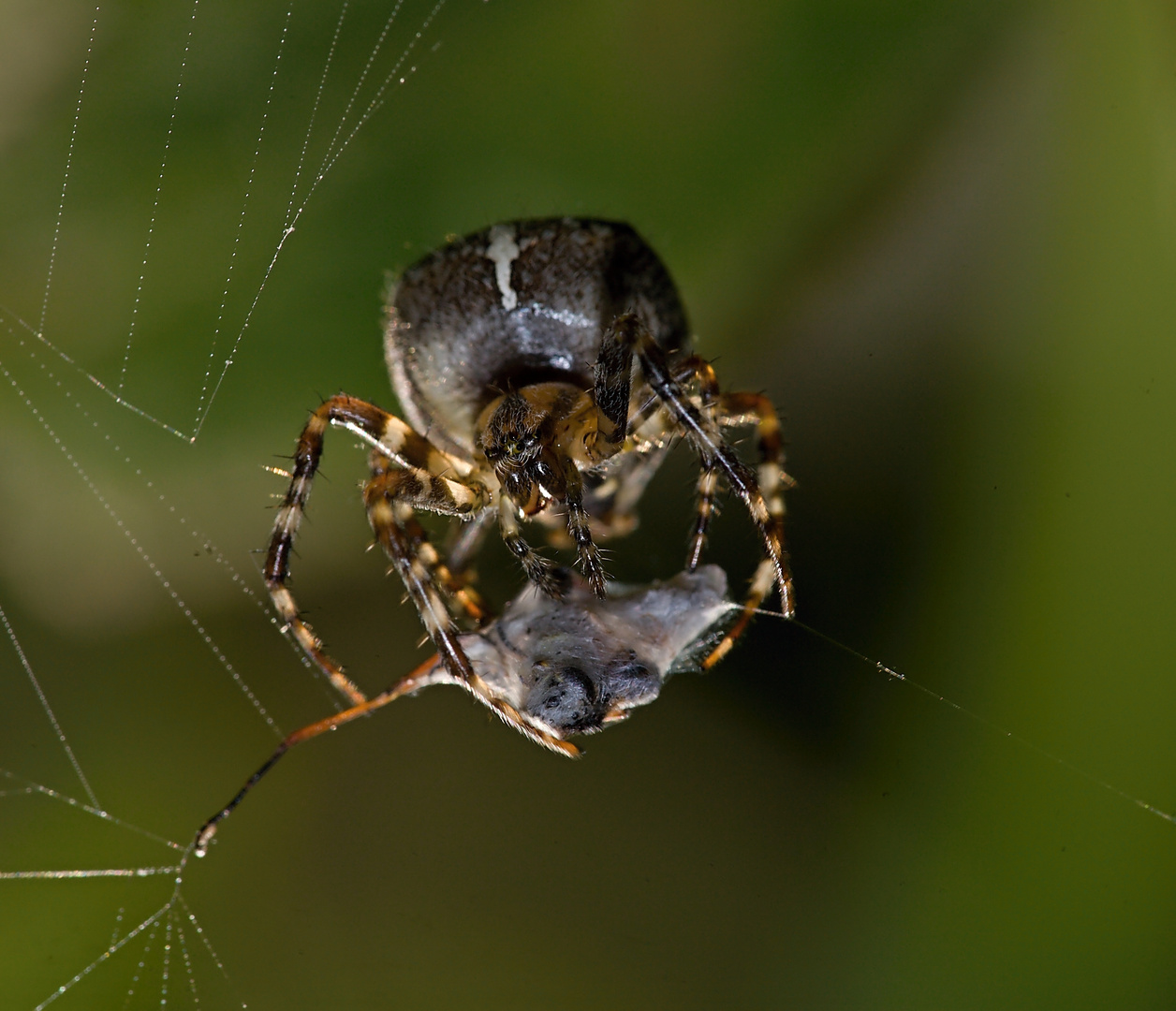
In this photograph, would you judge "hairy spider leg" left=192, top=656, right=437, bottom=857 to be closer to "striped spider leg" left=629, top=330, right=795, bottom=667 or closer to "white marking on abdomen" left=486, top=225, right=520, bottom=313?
"striped spider leg" left=629, top=330, right=795, bottom=667

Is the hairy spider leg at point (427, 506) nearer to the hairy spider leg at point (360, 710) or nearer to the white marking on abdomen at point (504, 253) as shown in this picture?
the hairy spider leg at point (360, 710)

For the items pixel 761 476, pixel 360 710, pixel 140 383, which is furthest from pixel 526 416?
pixel 140 383

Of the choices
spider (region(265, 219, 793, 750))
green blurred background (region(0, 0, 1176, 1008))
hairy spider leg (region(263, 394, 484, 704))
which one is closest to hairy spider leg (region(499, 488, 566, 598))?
spider (region(265, 219, 793, 750))

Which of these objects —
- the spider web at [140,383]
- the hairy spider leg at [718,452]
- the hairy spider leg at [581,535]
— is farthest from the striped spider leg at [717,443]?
the spider web at [140,383]

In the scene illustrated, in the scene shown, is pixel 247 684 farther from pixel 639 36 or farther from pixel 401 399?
pixel 639 36

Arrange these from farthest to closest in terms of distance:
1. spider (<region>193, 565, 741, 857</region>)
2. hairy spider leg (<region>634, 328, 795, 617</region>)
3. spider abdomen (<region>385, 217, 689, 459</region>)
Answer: spider abdomen (<region>385, 217, 689, 459</region>) < hairy spider leg (<region>634, 328, 795, 617</region>) < spider (<region>193, 565, 741, 857</region>)

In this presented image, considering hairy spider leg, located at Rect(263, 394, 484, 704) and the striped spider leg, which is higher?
the striped spider leg
